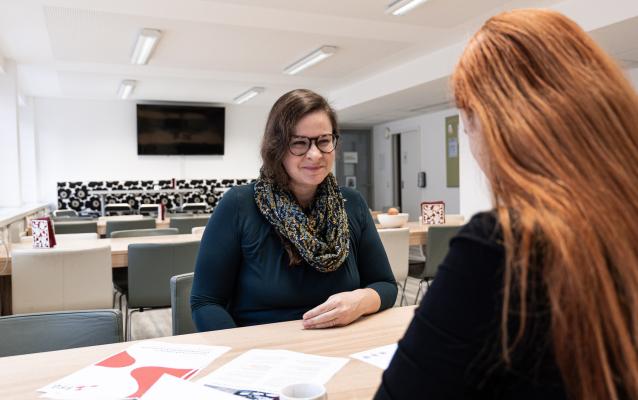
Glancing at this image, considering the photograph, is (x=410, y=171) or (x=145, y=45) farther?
(x=410, y=171)

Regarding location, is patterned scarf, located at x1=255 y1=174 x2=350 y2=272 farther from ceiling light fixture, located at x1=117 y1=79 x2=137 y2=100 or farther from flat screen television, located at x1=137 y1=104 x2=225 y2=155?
flat screen television, located at x1=137 y1=104 x2=225 y2=155

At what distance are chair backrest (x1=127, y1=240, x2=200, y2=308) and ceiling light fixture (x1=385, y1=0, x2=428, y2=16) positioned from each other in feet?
10.2

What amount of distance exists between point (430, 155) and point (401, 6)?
17.9 ft

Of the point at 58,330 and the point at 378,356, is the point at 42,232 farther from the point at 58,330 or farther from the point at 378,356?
the point at 378,356

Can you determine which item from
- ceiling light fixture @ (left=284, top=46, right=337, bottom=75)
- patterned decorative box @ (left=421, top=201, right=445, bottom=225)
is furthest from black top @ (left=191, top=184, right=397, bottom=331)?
ceiling light fixture @ (left=284, top=46, right=337, bottom=75)

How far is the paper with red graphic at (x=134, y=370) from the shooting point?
1.02 meters

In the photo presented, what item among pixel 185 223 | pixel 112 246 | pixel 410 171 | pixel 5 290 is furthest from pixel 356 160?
pixel 5 290

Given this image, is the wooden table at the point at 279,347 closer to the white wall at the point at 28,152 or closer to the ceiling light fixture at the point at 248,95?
the ceiling light fixture at the point at 248,95

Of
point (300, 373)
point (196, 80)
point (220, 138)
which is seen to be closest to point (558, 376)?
point (300, 373)

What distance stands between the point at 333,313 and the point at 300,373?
1.07ft

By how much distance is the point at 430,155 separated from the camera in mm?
10102

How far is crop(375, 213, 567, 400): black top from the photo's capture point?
55 centimetres

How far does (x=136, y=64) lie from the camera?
7078 millimetres

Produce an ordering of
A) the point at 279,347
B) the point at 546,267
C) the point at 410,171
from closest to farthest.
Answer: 1. the point at 546,267
2. the point at 279,347
3. the point at 410,171
